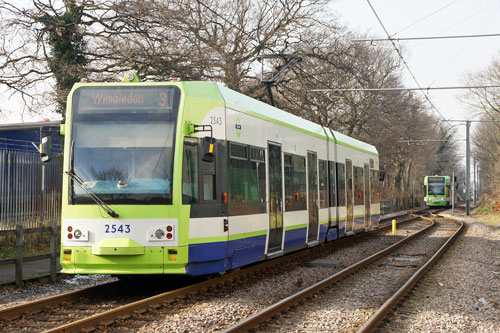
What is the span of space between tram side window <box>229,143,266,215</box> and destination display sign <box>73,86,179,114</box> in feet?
4.94

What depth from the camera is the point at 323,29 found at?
98.3ft

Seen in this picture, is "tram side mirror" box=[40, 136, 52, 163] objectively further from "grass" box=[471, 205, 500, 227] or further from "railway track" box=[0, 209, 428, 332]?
"grass" box=[471, 205, 500, 227]

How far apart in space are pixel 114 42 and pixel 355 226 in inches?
418

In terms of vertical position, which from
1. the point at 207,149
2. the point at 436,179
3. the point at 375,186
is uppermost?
the point at 436,179

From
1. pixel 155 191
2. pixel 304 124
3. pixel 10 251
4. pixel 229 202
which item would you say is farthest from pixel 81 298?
pixel 304 124

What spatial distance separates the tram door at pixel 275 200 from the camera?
495 inches

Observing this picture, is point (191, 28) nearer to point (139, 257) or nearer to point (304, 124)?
point (304, 124)

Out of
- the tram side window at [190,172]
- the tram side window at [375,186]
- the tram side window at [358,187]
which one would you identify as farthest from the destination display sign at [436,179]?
the tram side window at [190,172]

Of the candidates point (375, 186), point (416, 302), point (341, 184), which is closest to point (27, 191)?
point (341, 184)

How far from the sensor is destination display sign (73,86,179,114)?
388 inches

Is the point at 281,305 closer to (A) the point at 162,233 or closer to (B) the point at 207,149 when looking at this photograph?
(A) the point at 162,233

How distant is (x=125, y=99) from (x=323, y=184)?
8108 mm

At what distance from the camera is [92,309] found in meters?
8.73

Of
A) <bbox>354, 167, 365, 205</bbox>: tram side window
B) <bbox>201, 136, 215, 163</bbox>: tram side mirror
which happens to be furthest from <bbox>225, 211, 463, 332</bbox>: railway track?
<bbox>354, 167, 365, 205</bbox>: tram side window
